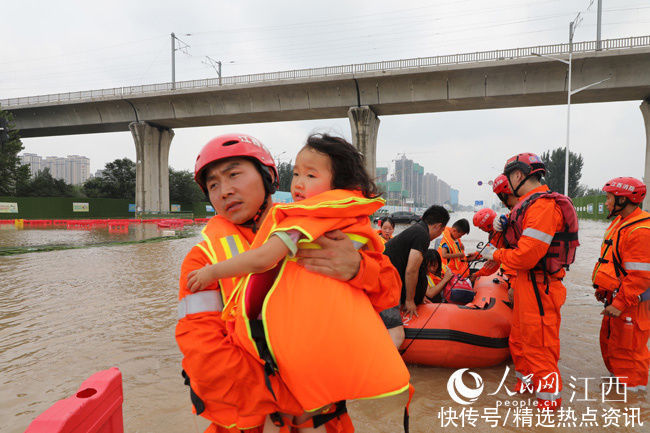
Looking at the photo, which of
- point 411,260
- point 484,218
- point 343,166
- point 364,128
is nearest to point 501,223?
point 411,260

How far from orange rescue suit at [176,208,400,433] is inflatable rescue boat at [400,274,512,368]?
9.55 ft

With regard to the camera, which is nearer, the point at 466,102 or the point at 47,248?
the point at 47,248

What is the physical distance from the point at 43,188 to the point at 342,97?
49157 mm

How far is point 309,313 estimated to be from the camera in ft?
3.79

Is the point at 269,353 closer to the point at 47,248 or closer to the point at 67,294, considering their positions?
the point at 67,294

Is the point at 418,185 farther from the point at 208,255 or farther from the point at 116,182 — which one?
the point at 208,255

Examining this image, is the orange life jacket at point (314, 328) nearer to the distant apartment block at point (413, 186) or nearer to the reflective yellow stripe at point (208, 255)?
the reflective yellow stripe at point (208, 255)

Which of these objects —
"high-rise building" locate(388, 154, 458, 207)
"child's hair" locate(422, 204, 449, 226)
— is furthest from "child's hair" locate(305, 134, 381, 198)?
"high-rise building" locate(388, 154, 458, 207)

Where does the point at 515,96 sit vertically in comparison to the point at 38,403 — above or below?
above

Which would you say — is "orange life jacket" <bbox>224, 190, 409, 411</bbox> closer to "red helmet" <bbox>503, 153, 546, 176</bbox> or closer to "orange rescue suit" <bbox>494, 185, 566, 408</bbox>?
"orange rescue suit" <bbox>494, 185, 566, 408</bbox>

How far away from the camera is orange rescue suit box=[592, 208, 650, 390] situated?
3.35m

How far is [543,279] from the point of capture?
3191 mm

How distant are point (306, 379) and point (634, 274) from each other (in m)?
3.63

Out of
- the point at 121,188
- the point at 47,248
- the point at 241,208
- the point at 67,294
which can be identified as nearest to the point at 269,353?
the point at 241,208
